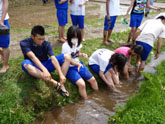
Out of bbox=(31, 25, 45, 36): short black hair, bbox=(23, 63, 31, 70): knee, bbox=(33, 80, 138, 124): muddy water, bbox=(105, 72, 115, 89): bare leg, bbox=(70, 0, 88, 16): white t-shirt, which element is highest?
bbox=(70, 0, 88, 16): white t-shirt

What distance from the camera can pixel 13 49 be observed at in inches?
185

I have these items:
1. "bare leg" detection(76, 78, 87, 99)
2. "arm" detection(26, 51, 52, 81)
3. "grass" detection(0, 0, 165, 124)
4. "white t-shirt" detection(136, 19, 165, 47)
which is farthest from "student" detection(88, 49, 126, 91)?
"arm" detection(26, 51, 52, 81)

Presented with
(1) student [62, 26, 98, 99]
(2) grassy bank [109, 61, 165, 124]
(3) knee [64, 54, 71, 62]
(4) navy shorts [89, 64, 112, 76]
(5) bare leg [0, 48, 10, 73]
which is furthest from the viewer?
(4) navy shorts [89, 64, 112, 76]

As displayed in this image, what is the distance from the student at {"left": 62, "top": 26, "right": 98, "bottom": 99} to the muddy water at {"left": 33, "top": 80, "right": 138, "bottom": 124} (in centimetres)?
22

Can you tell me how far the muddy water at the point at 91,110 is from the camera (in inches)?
111

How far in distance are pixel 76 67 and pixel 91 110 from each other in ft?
2.99

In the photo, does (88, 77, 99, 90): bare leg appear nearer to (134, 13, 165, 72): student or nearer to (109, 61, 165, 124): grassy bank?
(109, 61, 165, 124): grassy bank

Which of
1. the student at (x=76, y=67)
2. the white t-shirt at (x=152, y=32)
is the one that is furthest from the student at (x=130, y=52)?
the student at (x=76, y=67)

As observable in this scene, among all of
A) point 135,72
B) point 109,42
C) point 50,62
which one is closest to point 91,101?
point 50,62

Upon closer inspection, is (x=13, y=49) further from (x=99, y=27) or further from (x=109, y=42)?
(x=99, y=27)

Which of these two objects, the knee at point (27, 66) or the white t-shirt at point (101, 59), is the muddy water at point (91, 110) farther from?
the knee at point (27, 66)

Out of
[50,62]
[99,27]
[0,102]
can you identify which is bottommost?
[0,102]

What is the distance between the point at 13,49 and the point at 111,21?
2993 millimetres

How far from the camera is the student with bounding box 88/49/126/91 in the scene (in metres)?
3.47
